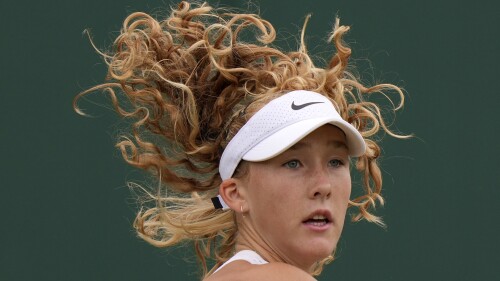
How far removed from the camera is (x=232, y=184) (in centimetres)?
474

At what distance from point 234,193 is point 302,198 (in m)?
0.34

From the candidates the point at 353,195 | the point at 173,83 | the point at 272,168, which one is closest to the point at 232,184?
the point at 272,168

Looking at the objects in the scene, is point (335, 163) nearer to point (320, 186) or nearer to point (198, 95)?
point (320, 186)

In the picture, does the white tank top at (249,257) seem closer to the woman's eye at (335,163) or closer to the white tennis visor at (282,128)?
the white tennis visor at (282,128)

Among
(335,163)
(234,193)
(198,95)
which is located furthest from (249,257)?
(198,95)

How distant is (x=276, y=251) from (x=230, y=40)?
966mm

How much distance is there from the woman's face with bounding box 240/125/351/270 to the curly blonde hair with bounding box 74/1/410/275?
36 cm

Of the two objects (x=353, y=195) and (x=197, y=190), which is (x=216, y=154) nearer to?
(x=197, y=190)

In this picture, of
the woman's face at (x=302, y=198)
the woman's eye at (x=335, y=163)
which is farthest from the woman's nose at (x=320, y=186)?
the woman's eye at (x=335, y=163)

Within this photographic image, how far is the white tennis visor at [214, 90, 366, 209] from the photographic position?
452 cm

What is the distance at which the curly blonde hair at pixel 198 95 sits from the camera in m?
5.00

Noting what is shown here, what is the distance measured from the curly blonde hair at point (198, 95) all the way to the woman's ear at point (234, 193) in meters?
0.21

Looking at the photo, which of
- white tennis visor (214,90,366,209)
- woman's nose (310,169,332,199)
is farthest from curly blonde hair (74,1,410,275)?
woman's nose (310,169,332,199)

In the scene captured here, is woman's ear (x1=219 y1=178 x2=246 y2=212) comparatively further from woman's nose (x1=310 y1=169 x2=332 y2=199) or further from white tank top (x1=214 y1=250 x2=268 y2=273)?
woman's nose (x1=310 y1=169 x2=332 y2=199)
